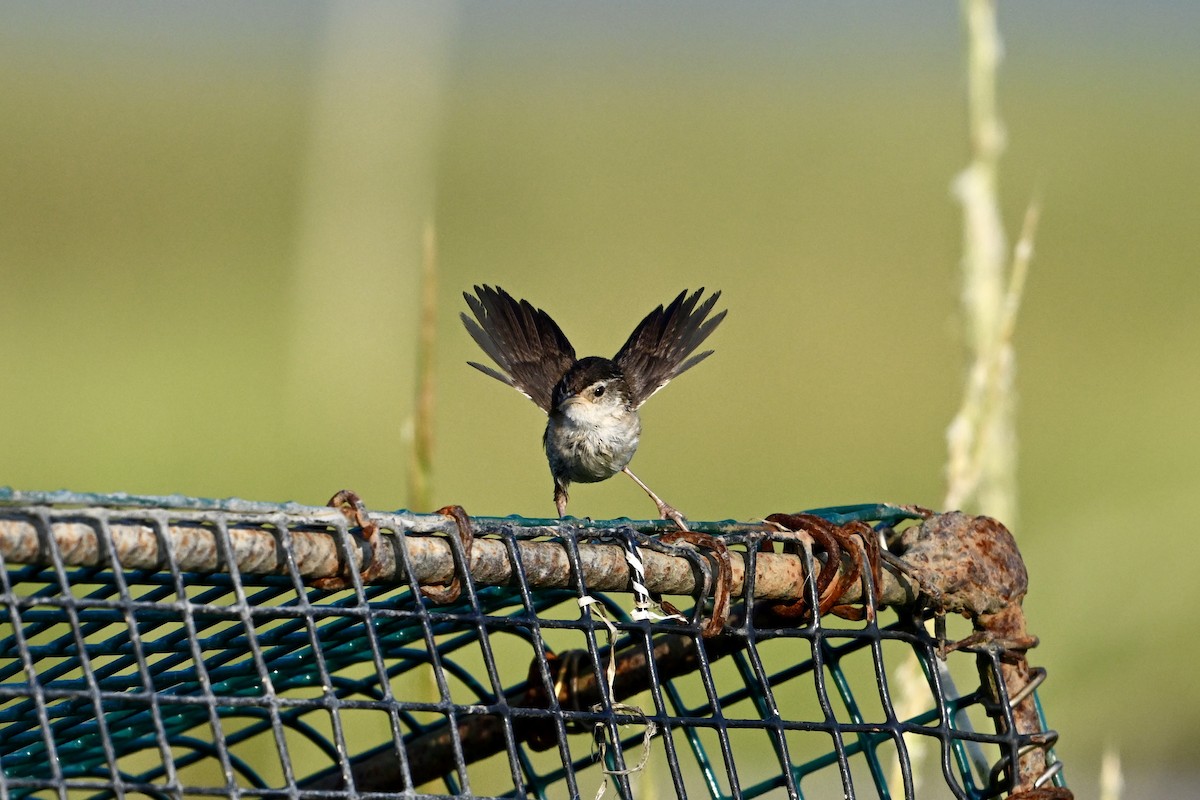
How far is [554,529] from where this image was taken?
68.0 inches

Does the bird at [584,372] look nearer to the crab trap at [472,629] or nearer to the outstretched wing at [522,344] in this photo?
the outstretched wing at [522,344]

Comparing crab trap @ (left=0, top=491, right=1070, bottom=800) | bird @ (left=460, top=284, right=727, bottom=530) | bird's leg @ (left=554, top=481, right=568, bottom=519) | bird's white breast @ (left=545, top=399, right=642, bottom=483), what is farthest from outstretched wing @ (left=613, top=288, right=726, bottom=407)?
crab trap @ (left=0, top=491, right=1070, bottom=800)

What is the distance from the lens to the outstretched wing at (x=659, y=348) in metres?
3.62

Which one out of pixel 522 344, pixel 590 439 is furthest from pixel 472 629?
pixel 522 344

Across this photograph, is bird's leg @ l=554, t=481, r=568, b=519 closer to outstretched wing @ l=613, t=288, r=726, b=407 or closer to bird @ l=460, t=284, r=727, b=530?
bird @ l=460, t=284, r=727, b=530

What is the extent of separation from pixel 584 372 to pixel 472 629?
1.57 m

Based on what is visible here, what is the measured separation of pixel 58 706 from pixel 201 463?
575cm

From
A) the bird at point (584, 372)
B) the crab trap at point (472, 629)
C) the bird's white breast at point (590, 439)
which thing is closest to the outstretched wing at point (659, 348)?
the bird at point (584, 372)

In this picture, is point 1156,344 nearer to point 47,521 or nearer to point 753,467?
point 753,467

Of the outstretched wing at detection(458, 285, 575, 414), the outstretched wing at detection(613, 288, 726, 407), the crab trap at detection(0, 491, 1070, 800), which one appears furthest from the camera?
the outstretched wing at detection(613, 288, 726, 407)

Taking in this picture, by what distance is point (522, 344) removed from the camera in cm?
367

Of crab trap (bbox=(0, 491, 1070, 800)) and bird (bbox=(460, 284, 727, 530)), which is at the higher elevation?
bird (bbox=(460, 284, 727, 530))

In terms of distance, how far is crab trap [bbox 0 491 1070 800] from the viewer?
1.43 metres

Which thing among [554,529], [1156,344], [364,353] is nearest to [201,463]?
[364,353]
